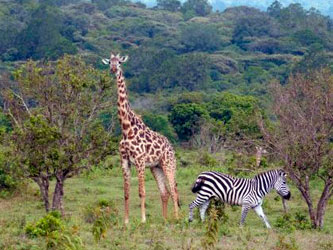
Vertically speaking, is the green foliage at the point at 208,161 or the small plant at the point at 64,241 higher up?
the small plant at the point at 64,241

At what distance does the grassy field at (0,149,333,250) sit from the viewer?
1004 cm

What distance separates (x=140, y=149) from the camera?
13.2 meters

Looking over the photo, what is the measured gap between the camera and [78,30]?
218ft

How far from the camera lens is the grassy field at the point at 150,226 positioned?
32.9ft

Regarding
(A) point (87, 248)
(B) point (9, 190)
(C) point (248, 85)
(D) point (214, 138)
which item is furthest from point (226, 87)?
(A) point (87, 248)

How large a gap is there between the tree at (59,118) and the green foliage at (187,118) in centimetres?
1674

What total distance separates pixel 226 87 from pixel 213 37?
17173 millimetres

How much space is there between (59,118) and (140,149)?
1545mm

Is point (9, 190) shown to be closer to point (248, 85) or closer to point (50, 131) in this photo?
point (50, 131)

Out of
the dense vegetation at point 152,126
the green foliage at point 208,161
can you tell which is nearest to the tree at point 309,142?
the dense vegetation at point 152,126

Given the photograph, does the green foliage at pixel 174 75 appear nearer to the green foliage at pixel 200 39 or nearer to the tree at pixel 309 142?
the green foliage at pixel 200 39

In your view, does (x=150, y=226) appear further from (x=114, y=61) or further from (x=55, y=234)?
(x=114, y=61)

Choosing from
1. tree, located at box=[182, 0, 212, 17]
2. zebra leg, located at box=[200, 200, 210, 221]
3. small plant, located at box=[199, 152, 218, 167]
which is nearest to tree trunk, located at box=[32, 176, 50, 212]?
zebra leg, located at box=[200, 200, 210, 221]

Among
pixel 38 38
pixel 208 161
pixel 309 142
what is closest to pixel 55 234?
pixel 309 142
